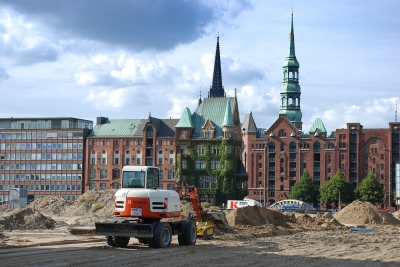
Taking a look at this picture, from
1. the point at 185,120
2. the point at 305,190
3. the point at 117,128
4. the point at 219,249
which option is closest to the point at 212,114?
the point at 185,120

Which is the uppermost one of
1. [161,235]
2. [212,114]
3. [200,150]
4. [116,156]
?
[212,114]

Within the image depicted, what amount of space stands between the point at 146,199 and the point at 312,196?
114 m

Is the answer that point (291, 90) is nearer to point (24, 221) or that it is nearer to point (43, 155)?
point (43, 155)

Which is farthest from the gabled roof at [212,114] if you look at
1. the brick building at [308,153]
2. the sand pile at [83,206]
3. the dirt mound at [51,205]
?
the dirt mound at [51,205]

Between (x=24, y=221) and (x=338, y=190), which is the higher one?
(x=338, y=190)

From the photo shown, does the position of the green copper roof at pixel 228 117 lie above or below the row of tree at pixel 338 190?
above

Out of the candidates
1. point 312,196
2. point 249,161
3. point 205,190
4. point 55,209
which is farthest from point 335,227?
point 249,161

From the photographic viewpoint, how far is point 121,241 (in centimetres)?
3762

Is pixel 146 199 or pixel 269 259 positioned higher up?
pixel 146 199

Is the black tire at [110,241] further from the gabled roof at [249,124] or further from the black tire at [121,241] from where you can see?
the gabled roof at [249,124]

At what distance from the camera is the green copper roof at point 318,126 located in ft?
511

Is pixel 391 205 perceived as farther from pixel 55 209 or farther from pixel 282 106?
pixel 55 209

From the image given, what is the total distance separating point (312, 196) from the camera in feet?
479

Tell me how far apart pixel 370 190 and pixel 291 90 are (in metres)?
32.1
